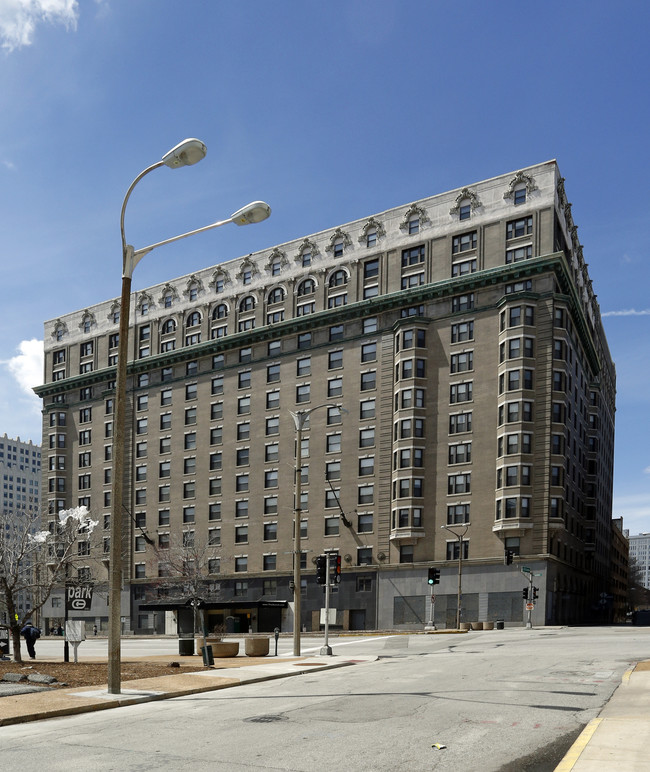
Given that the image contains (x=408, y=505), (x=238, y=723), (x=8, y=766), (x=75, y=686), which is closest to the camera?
(x=8, y=766)

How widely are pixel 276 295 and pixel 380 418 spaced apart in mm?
18932

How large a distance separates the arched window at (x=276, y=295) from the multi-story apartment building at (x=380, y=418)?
0.29 m

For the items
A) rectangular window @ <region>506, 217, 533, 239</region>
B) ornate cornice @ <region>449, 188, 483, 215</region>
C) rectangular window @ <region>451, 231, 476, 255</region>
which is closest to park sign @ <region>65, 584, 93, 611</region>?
rectangular window @ <region>506, 217, 533, 239</region>

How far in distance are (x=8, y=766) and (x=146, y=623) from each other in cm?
8353

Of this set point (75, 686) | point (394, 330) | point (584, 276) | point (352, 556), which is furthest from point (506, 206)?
point (75, 686)

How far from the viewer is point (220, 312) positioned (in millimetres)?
92312

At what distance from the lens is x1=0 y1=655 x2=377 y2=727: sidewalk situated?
1586cm

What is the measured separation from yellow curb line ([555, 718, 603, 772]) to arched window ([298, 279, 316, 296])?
7351 centimetres

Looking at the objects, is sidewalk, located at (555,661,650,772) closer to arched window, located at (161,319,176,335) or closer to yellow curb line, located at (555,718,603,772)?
yellow curb line, located at (555,718,603,772)

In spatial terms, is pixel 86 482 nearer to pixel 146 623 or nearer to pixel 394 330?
pixel 146 623

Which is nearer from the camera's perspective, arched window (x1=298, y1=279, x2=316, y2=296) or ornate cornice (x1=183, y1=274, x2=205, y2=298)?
arched window (x1=298, y1=279, x2=316, y2=296)

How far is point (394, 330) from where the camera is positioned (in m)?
78.2

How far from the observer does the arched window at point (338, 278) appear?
8294 cm

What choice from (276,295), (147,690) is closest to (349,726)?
(147,690)
